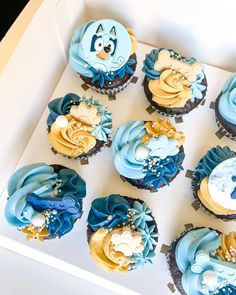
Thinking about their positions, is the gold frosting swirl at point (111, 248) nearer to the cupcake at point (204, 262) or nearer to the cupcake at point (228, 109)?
the cupcake at point (204, 262)

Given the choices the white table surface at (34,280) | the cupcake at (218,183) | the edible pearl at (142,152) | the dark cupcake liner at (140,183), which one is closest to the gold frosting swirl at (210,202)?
the cupcake at (218,183)

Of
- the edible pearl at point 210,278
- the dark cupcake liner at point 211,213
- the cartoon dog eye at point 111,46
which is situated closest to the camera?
the edible pearl at point 210,278

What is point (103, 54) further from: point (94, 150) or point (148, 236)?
point (148, 236)

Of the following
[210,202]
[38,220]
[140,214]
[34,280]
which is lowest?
[34,280]

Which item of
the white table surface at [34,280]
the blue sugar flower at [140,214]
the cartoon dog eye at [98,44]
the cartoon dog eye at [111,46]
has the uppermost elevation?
the cartoon dog eye at [111,46]

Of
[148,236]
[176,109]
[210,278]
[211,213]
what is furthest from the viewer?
[176,109]

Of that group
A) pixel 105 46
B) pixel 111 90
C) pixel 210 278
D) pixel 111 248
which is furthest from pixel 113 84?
pixel 210 278
